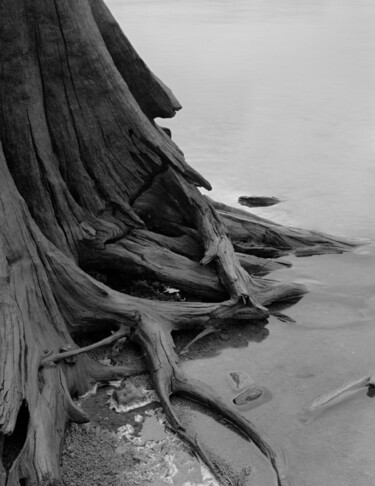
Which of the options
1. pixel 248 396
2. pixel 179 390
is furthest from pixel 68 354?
pixel 248 396

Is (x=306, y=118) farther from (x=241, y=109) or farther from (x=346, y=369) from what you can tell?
(x=346, y=369)

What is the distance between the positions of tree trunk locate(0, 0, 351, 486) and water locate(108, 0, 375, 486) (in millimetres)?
236

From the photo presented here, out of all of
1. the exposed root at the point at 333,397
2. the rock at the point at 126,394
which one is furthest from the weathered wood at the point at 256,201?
the rock at the point at 126,394

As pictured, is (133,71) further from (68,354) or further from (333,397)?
(333,397)

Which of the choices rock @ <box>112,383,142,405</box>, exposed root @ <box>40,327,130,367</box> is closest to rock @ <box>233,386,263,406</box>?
rock @ <box>112,383,142,405</box>

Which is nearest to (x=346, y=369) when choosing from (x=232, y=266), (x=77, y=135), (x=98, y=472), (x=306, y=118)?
(x=232, y=266)

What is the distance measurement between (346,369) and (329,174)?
11.2 feet

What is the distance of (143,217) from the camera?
16.2 feet

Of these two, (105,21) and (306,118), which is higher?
(105,21)

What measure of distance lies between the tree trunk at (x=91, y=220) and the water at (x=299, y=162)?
236 mm

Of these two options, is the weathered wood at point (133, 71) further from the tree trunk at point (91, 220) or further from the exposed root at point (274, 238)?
the exposed root at point (274, 238)

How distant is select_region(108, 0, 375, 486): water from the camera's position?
3.71 metres

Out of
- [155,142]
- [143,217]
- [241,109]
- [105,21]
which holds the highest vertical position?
[105,21]

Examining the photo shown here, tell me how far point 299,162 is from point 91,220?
3.46 metres
